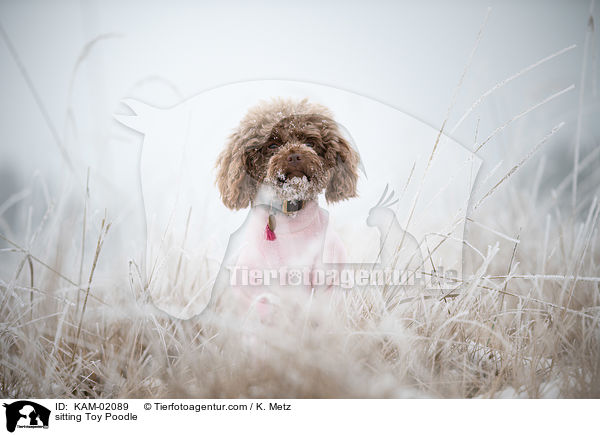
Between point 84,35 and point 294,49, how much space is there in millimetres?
680

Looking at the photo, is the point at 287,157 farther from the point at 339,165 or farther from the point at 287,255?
the point at 287,255

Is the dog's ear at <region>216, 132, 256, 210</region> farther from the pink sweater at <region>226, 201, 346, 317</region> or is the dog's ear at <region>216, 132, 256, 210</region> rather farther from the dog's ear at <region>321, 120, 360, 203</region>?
the dog's ear at <region>321, 120, 360, 203</region>

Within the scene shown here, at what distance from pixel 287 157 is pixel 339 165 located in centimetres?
17

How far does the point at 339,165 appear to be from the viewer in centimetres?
113
